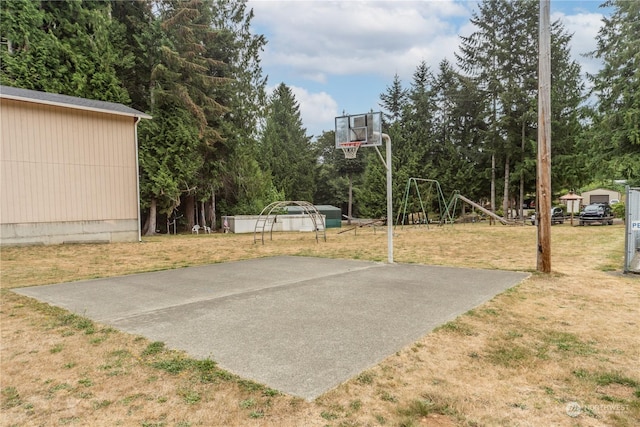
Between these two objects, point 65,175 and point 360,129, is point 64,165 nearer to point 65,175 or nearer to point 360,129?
point 65,175

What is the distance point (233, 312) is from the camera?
14.2 feet

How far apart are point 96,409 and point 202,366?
728mm

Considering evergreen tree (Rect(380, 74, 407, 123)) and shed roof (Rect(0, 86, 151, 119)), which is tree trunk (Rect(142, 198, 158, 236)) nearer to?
shed roof (Rect(0, 86, 151, 119))

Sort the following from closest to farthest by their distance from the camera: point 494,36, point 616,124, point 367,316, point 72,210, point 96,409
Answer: point 96,409
point 367,316
point 72,210
point 616,124
point 494,36

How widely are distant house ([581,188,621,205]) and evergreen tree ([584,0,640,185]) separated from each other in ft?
89.2

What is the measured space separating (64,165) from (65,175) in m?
0.29

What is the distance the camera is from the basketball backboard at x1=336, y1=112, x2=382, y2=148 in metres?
8.83

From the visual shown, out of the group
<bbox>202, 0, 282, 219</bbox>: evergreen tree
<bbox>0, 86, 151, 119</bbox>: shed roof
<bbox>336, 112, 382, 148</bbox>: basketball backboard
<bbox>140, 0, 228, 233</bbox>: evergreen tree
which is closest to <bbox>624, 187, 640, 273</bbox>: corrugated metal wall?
<bbox>336, 112, 382, 148</bbox>: basketball backboard

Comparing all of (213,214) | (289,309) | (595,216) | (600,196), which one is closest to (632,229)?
(289,309)

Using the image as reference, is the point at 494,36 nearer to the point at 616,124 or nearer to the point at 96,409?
the point at 616,124

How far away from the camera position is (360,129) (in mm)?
9352

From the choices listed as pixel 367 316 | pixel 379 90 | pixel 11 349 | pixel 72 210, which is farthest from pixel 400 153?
pixel 11 349

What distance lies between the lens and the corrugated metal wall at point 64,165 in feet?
32.8

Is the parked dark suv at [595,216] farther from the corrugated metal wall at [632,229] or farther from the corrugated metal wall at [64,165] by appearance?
the corrugated metal wall at [64,165]
